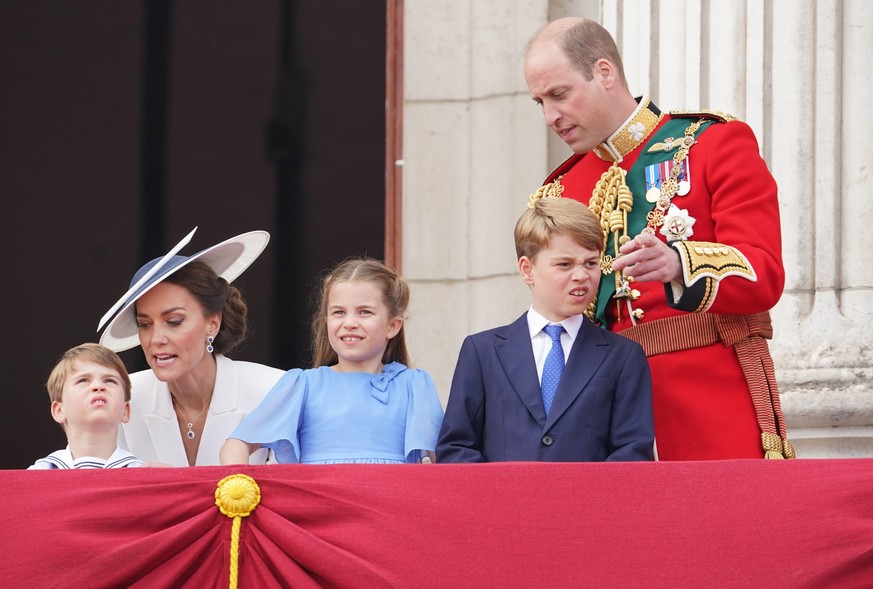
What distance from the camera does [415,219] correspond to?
6.00m

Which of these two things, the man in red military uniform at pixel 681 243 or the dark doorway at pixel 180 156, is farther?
the dark doorway at pixel 180 156

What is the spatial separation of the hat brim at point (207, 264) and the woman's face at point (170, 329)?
4 cm

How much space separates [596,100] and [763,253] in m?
0.57

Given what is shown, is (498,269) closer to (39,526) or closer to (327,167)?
(327,167)

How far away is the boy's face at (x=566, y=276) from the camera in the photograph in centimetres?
355

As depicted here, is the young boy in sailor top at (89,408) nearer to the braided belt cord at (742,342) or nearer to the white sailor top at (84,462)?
the white sailor top at (84,462)

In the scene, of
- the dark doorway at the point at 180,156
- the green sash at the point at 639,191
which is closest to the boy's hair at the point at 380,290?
the green sash at the point at 639,191

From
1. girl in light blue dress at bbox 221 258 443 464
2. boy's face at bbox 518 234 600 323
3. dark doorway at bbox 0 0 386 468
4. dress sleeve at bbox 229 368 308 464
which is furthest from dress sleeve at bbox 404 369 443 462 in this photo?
dark doorway at bbox 0 0 386 468

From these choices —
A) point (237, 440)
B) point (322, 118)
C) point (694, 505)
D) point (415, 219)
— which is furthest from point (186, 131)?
point (694, 505)

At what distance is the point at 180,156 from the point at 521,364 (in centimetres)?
318

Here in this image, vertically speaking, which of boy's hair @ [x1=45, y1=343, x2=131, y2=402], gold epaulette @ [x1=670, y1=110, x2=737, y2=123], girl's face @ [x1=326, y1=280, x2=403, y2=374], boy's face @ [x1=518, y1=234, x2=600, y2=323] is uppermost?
gold epaulette @ [x1=670, y1=110, x2=737, y2=123]

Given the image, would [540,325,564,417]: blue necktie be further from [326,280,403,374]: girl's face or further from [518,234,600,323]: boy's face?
[326,280,403,374]: girl's face

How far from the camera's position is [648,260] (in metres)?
3.40

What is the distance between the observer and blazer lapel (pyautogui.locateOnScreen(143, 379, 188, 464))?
4086 millimetres
